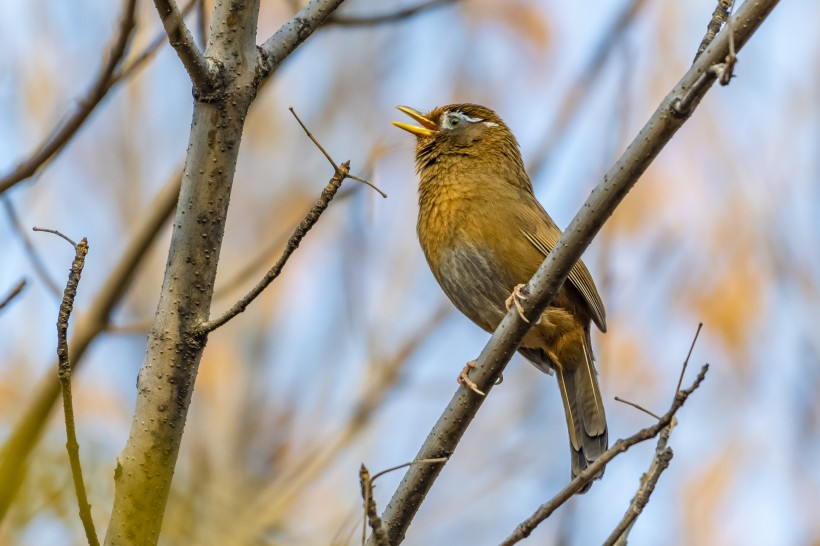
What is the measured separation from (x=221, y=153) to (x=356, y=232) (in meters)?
4.03

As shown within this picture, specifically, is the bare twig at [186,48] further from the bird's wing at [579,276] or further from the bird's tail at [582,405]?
the bird's tail at [582,405]

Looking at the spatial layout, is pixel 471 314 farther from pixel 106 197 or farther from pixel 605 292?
pixel 106 197

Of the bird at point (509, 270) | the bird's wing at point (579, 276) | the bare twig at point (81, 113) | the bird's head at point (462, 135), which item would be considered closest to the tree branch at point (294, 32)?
the bare twig at point (81, 113)

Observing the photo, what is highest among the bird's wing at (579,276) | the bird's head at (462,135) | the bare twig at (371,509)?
the bird's head at (462,135)

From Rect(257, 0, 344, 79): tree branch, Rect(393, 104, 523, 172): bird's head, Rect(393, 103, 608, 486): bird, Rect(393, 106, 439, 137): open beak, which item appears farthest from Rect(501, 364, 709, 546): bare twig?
Rect(393, 106, 439, 137): open beak

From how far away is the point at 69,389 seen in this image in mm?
2432

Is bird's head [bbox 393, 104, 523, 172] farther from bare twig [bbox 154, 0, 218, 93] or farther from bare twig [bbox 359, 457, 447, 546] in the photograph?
bare twig [bbox 359, 457, 447, 546]

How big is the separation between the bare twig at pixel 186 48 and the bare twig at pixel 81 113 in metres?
0.44

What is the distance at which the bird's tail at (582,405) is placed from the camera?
4.64 metres

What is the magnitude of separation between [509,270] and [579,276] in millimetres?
370

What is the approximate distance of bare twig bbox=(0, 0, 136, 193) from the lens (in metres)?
3.00

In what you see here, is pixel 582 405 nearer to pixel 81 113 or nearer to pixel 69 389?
pixel 81 113

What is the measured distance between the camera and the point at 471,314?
486 cm

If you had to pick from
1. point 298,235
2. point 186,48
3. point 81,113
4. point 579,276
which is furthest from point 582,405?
point 186,48
